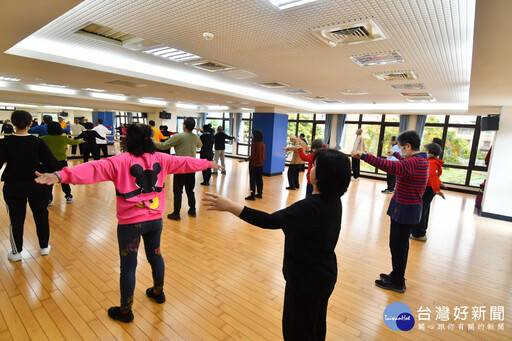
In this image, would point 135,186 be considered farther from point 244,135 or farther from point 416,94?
point 244,135

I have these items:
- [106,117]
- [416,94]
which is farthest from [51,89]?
[416,94]

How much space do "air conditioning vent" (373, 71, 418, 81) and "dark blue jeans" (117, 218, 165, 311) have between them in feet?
Answer: 13.1

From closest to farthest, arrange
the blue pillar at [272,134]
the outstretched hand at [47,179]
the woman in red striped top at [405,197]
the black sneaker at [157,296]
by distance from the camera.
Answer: the outstretched hand at [47,179]
the black sneaker at [157,296]
the woman in red striped top at [405,197]
the blue pillar at [272,134]

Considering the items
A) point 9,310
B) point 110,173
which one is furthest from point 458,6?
point 9,310

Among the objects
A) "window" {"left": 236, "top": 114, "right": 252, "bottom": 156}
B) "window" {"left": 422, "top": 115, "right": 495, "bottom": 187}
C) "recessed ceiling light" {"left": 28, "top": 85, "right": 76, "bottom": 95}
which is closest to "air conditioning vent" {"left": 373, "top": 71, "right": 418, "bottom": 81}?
"window" {"left": 422, "top": 115, "right": 495, "bottom": 187}

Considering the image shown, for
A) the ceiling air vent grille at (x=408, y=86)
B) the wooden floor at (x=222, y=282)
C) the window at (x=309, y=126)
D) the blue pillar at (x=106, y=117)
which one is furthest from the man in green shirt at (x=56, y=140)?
the blue pillar at (x=106, y=117)

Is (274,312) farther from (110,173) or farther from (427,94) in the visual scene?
(427,94)

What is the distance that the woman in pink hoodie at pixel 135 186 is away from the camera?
1836 mm

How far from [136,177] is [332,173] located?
1379 mm

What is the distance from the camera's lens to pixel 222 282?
9.27ft

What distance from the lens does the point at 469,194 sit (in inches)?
339

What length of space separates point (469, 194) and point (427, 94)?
490cm

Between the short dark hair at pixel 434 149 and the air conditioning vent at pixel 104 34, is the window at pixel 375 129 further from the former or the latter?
the air conditioning vent at pixel 104 34

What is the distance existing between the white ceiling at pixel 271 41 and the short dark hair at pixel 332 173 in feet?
4.37
